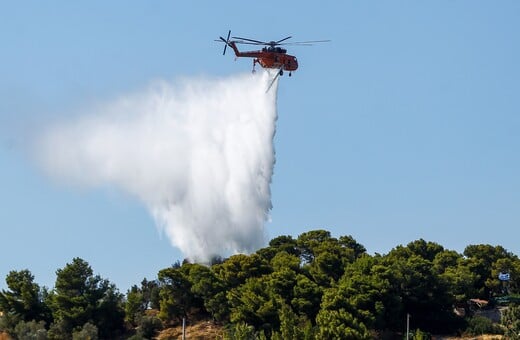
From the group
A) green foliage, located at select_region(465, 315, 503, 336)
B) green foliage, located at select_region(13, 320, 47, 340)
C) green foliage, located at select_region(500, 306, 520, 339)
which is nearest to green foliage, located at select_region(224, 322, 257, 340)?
green foliage, located at select_region(13, 320, 47, 340)

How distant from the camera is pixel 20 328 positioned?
4124 inches

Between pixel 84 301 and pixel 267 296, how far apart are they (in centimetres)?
1935

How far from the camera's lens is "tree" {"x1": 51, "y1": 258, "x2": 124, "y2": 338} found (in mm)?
105438

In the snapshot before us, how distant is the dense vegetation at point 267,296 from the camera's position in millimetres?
98688

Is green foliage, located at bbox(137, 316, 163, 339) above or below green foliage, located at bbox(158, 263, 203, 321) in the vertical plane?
below

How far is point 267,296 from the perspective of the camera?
10125 centimetres

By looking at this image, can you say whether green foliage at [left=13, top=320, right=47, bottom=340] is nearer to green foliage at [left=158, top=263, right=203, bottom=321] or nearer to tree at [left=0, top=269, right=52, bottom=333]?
tree at [left=0, top=269, right=52, bottom=333]

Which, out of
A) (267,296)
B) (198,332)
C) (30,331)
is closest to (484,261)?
(267,296)

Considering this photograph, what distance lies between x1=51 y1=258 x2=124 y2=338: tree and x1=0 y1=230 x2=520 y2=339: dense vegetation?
0.10 m

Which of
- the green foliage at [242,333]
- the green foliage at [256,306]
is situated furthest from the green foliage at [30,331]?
the green foliage at [242,333]

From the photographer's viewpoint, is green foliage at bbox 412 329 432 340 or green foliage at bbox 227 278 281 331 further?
green foliage at bbox 227 278 281 331

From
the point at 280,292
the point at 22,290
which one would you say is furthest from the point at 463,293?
the point at 22,290

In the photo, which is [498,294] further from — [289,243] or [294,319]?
[294,319]

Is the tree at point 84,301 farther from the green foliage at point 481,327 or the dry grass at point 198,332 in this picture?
the green foliage at point 481,327
